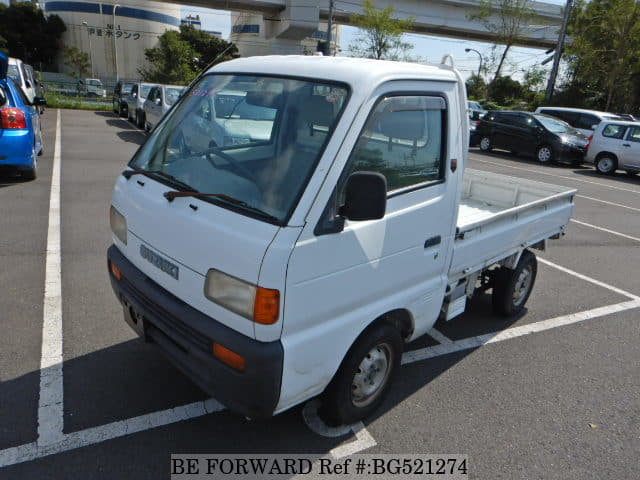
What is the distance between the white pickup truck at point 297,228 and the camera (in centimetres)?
227

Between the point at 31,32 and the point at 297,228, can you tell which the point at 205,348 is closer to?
the point at 297,228

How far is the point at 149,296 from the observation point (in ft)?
8.94

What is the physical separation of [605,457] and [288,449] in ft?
6.46

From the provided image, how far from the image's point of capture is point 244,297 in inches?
87.8

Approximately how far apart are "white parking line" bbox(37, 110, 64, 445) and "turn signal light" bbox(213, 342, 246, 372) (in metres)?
1.21

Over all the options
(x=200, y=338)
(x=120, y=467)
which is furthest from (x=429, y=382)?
(x=120, y=467)

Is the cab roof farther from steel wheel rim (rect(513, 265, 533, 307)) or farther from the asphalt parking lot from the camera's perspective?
steel wheel rim (rect(513, 265, 533, 307))

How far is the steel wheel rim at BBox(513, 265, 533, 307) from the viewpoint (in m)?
4.67

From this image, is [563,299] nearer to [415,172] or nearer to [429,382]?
[429,382]

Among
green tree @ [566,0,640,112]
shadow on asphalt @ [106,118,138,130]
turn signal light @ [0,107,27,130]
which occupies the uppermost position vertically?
green tree @ [566,0,640,112]

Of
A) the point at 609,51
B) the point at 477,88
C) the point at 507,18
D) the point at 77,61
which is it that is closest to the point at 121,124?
the point at 609,51

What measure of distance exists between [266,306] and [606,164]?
16577 millimetres

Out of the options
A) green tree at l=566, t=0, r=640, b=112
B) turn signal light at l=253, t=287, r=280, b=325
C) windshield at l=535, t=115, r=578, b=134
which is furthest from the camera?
green tree at l=566, t=0, r=640, b=112

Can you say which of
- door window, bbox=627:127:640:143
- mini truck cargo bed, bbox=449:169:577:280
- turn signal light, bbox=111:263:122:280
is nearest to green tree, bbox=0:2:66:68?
door window, bbox=627:127:640:143
